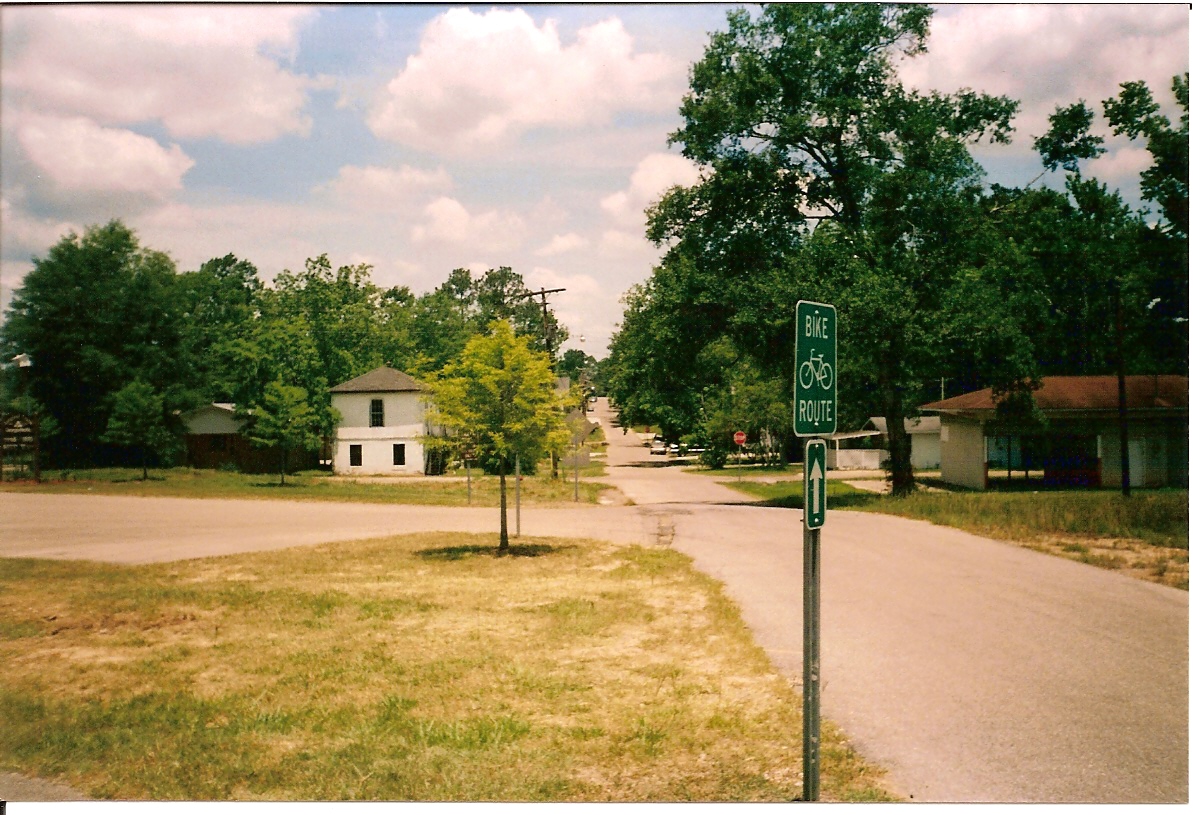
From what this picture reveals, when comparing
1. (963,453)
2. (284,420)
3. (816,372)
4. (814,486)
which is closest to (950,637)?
(814,486)

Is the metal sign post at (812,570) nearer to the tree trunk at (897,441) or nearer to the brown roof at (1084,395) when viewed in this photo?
the tree trunk at (897,441)

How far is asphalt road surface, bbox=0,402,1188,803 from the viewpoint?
5992 mm

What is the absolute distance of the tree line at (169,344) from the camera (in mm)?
21219

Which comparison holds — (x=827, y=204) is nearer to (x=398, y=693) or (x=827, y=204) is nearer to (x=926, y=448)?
(x=398, y=693)

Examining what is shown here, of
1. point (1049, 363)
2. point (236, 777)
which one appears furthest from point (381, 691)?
point (1049, 363)

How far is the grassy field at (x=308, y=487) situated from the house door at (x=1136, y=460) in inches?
722

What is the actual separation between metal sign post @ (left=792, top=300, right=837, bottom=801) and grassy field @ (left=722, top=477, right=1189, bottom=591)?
9172 millimetres

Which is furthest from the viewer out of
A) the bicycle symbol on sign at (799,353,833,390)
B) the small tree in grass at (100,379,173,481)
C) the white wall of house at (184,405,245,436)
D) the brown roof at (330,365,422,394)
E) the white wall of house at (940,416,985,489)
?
the brown roof at (330,365,422,394)

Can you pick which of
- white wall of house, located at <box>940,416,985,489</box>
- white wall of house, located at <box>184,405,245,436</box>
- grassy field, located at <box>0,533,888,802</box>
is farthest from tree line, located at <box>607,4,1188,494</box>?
white wall of house, located at <box>184,405,245,436</box>

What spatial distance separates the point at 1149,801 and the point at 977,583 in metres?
6.92

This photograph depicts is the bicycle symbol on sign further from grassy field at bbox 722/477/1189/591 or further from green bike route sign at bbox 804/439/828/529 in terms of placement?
grassy field at bbox 722/477/1189/591

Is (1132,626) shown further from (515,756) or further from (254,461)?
(254,461)

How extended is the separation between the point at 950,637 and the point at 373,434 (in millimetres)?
40849

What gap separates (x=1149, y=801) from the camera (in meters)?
5.71
